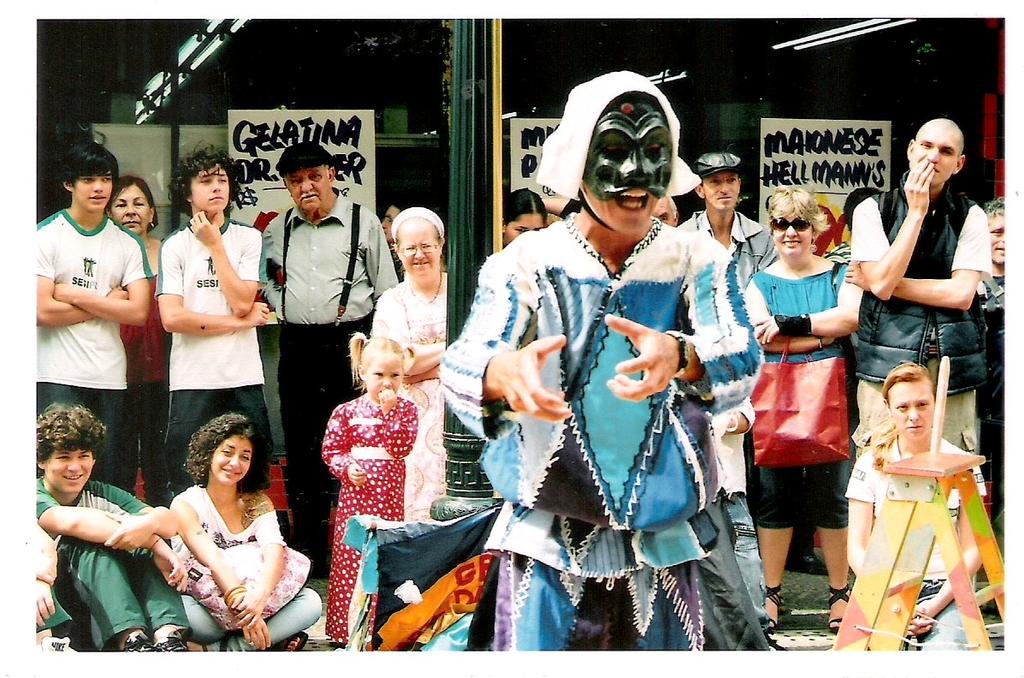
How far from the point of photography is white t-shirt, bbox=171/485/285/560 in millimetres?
4707

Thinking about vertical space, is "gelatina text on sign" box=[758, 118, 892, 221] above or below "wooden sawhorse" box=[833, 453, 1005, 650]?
above

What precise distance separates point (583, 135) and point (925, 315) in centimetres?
137

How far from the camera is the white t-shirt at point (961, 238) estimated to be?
15.3ft

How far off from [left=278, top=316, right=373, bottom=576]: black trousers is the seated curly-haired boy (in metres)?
0.49

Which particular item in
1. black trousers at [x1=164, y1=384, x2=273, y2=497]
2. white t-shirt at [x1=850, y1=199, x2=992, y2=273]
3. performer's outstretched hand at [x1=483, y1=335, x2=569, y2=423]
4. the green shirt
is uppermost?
white t-shirt at [x1=850, y1=199, x2=992, y2=273]

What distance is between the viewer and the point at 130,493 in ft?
15.5

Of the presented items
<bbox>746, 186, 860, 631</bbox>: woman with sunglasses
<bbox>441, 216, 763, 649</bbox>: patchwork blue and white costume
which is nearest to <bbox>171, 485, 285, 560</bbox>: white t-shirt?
<bbox>441, 216, 763, 649</bbox>: patchwork blue and white costume

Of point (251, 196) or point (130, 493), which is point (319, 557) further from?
point (251, 196)

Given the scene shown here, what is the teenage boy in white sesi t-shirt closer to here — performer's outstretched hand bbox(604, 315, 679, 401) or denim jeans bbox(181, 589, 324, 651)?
denim jeans bbox(181, 589, 324, 651)

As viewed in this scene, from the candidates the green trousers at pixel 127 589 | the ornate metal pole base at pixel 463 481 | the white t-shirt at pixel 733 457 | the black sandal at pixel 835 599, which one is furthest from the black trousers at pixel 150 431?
the black sandal at pixel 835 599

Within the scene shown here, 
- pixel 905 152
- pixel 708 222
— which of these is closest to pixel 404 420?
pixel 708 222

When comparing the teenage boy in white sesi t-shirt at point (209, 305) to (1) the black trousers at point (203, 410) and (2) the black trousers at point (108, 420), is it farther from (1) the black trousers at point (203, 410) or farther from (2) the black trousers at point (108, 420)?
(2) the black trousers at point (108, 420)

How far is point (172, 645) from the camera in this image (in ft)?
15.5

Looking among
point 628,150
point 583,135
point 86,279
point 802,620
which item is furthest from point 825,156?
point 86,279
